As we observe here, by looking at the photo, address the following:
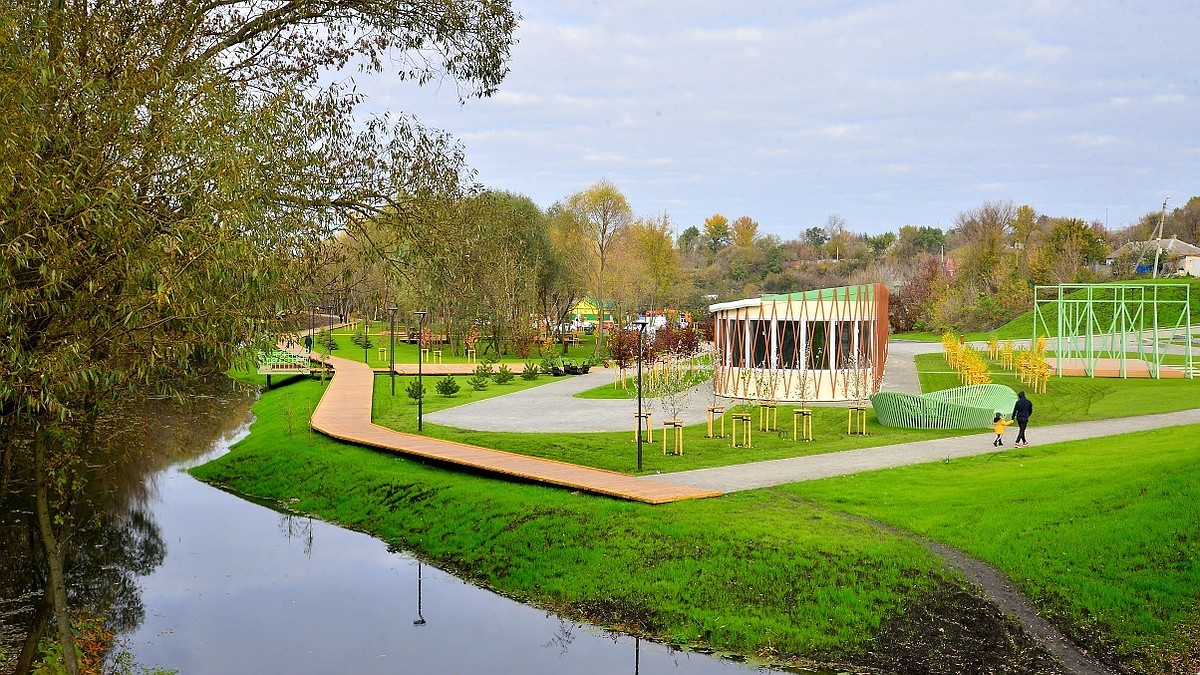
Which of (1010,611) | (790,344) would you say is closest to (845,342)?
(790,344)

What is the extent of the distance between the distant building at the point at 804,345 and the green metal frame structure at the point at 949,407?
363 cm

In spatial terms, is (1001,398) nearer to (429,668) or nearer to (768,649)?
(768,649)

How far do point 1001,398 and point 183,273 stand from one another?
18.2 meters

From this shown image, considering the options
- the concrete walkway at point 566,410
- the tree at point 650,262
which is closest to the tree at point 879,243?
the tree at point 650,262

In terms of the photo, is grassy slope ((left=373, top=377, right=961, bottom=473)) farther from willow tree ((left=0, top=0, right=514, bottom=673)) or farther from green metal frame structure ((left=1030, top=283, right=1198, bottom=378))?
→ green metal frame structure ((left=1030, top=283, right=1198, bottom=378))

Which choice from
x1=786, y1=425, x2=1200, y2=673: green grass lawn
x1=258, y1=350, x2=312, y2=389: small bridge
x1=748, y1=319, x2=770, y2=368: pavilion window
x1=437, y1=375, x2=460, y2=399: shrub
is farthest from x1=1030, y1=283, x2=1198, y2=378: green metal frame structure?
x1=258, y1=350, x2=312, y2=389: small bridge

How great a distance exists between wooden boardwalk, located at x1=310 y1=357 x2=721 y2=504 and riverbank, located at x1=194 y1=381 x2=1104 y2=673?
28 cm

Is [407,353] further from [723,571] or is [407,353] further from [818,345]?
[723,571]

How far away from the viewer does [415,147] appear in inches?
543

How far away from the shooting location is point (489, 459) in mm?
18438

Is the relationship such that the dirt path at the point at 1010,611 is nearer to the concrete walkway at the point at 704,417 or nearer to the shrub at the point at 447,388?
the concrete walkway at the point at 704,417

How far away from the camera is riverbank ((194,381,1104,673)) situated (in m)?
11.2

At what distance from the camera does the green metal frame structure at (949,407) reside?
844 inches

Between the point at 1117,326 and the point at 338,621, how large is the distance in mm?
49547
